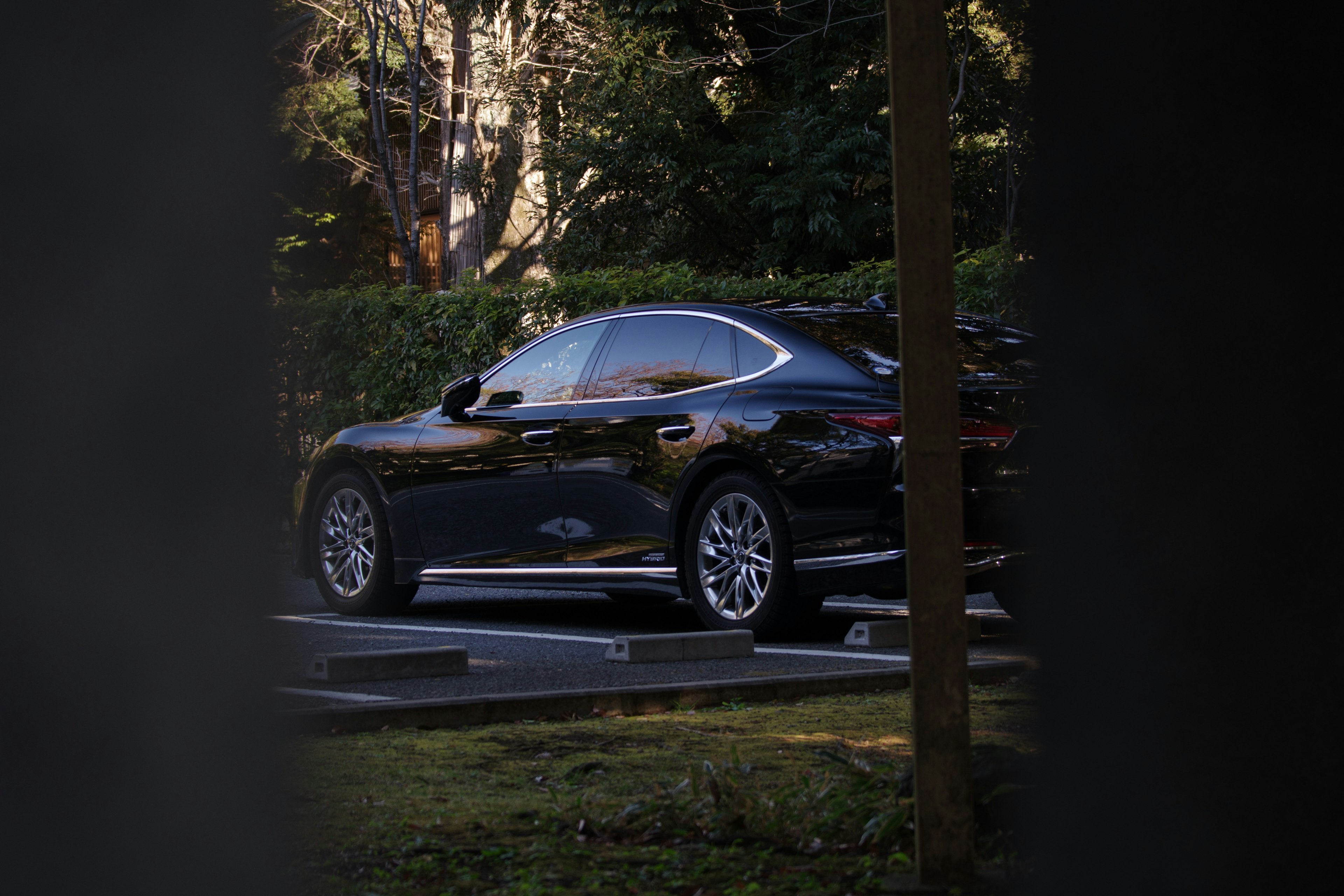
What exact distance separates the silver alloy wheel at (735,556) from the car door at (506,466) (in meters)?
0.87

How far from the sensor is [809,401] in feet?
20.2

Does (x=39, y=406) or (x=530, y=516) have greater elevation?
(x=39, y=406)

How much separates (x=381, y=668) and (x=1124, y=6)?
3958mm

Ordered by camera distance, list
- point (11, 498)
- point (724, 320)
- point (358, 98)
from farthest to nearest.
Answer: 1. point (358, 98)
2. point (724, 320)
3. point (11, 498)

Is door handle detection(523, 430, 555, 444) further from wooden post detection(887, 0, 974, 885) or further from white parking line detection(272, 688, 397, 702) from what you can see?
wooden post detection(887, 0, 974, 885)

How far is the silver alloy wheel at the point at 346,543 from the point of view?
795 centimetres

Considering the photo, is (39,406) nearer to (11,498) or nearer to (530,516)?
(11,498)

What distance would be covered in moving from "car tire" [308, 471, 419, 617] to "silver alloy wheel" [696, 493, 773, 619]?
205 cm

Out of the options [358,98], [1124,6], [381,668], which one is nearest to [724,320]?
[381,668]

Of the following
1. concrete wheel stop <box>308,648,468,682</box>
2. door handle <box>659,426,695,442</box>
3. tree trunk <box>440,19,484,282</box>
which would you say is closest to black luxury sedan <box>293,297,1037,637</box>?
door handle <box>659,426,695,442</box>

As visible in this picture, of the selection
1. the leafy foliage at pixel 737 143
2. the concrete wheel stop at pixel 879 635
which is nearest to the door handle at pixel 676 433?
the concrete wheel stop at pixel 879 635

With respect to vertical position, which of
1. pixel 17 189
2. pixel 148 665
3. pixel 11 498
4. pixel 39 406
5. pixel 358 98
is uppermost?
pixel 358 98

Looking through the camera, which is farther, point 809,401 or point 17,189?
point 809,401

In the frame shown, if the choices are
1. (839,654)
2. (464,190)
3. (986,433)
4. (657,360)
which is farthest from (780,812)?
(464,190)
